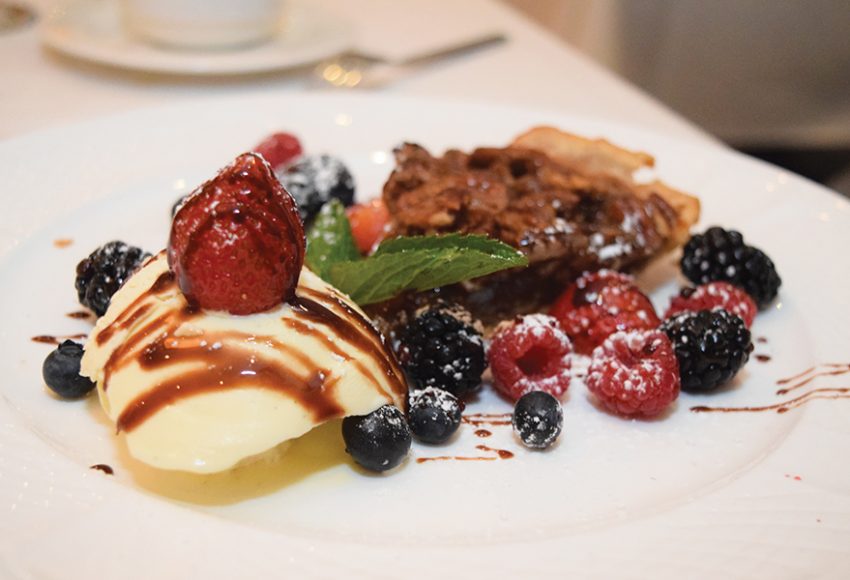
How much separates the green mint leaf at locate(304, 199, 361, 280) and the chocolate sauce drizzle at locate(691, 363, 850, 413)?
0.86 m

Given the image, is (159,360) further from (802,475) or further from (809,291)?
(809,291)

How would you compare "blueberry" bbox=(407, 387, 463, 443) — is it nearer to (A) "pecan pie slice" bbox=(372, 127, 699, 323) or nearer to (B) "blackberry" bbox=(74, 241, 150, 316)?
(A) "pecan pie slice" bbox=(372, 127, 699, 323)

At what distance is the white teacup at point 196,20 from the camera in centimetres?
317

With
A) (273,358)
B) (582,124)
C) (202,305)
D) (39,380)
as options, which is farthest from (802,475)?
(582,124)

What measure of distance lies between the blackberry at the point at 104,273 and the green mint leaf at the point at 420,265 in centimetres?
44

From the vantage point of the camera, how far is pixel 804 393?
5.61 feet

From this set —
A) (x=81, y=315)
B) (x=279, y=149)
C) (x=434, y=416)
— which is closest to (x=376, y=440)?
(x=434, y=416)

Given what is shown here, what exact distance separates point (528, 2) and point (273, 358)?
185 inches

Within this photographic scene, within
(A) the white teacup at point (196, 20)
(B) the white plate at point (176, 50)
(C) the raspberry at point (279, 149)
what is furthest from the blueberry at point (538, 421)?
(A) the white teacup at point (196, 20)

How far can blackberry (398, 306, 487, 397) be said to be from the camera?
1.67 metres

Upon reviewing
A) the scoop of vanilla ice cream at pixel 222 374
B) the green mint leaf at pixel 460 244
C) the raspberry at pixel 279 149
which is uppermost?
the green mint leaf at pixel 460 244

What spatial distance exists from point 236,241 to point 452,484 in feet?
1.84

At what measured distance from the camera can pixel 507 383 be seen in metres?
1.72

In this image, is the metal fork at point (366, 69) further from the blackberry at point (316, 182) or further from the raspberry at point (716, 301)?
the raspberry at point (716, 301)
